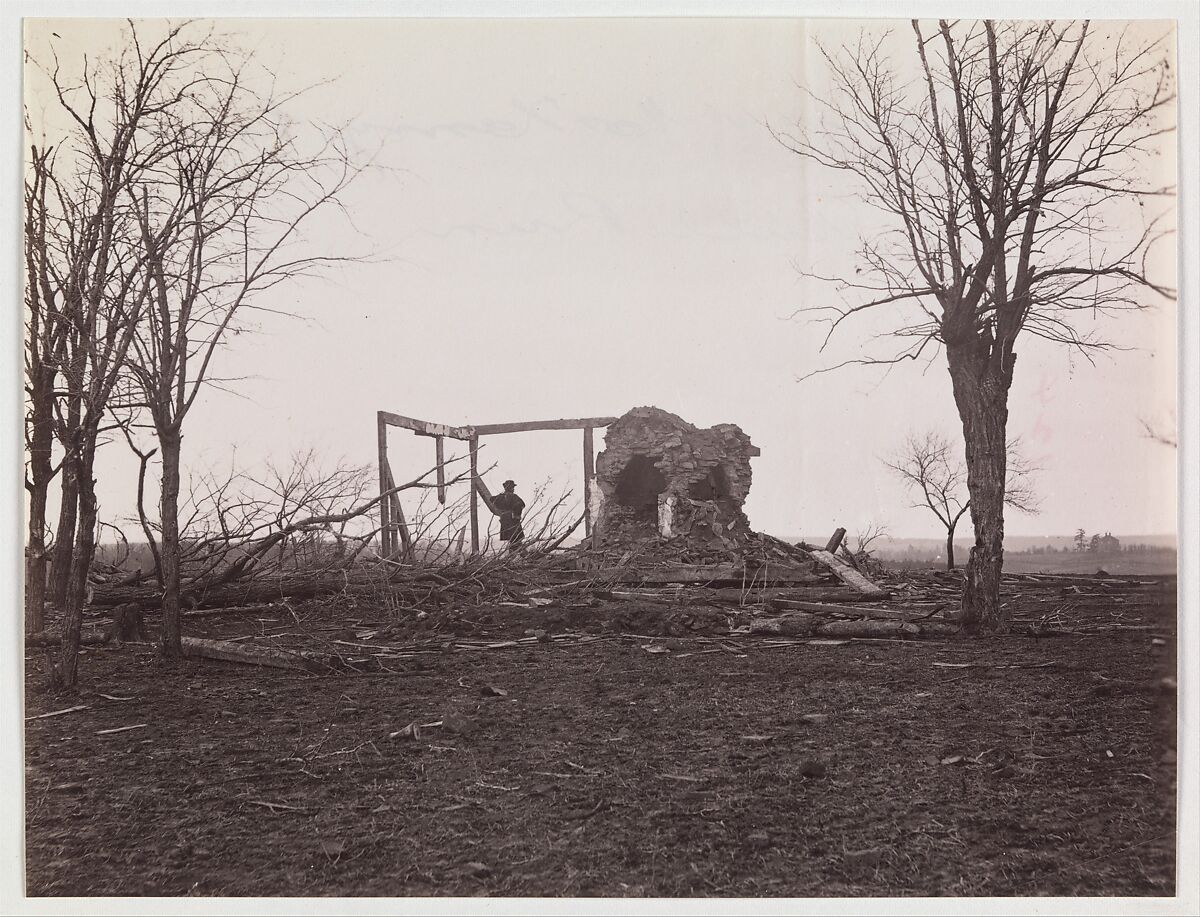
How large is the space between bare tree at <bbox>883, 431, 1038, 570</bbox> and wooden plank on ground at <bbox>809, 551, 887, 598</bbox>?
107 centimetres

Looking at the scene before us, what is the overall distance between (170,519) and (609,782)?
2744mm

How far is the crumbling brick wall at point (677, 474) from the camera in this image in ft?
36.0

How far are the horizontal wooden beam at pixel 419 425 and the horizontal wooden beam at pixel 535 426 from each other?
0.19 meters

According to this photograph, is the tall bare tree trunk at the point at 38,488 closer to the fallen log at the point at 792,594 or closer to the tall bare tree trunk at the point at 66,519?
the tall bare tree trunk at the point at 66,519

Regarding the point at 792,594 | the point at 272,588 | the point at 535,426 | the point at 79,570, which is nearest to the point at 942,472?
the point at 792,594

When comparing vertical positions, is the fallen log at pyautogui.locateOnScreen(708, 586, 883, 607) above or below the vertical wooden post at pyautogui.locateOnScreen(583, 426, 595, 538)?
below

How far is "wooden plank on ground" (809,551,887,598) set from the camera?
8.15 m

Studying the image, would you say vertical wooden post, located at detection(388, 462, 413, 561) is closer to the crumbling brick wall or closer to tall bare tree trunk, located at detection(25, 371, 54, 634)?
A: tall bare tree trunk, located at detection(25, 371, 54, 634)

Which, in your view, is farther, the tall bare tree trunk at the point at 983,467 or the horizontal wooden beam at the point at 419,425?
the horizontal wooden beam at the point at 419,425

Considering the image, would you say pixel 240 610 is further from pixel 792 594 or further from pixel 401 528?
pixel 792 594

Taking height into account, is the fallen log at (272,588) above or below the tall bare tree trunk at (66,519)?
below

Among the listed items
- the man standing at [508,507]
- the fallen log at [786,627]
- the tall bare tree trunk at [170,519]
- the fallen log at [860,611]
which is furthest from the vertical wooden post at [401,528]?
the fallen log at [860,611]

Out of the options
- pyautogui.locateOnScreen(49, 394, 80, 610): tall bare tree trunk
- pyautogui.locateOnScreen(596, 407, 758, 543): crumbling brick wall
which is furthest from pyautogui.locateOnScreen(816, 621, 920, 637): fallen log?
pyautogui.locateOnScreen(49, 394, 80, 610): tall bare tree trunk

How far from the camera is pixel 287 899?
3.37 m
